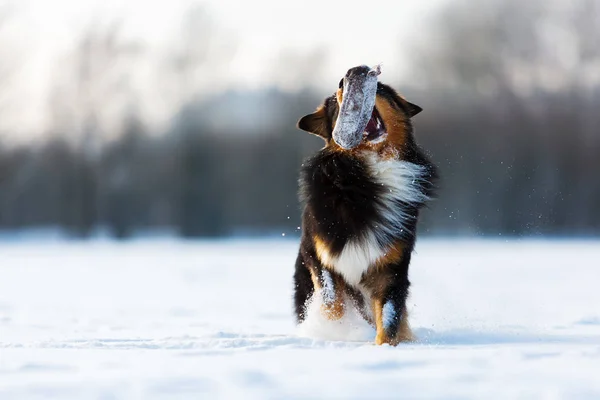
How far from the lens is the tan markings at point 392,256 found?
545 cm

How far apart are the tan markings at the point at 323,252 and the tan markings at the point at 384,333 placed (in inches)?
16.8

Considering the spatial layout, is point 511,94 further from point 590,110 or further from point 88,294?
point 88,294

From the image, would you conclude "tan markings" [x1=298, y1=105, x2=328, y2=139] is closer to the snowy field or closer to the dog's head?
the dog's head

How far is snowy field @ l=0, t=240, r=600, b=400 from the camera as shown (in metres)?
3.60

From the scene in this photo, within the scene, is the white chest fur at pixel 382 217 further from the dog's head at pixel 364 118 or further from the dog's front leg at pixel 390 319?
the dog's front leg at pixel 390 319

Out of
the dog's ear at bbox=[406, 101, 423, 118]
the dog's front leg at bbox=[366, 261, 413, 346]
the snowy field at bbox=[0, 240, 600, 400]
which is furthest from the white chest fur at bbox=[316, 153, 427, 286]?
the snowy field at bbox=[0, 240, 600, 400]

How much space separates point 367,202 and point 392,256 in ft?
1.42

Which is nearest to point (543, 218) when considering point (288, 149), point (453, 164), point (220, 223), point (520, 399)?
point (453, 164)

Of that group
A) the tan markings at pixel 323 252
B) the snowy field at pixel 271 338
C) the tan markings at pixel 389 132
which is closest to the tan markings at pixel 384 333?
the snowy field at pixel 271 338

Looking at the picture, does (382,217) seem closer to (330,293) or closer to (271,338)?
(330,293)

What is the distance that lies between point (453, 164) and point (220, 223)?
27.0 ft

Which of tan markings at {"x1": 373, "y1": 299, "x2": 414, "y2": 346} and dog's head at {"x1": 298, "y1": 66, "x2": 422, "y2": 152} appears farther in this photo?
dog's head at {"x1": 298, "y1": 66, "x2": 422, "y2": 152}

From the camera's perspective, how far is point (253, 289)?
11.9 metres

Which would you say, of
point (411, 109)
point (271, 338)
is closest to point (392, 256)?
point (271, 338)
